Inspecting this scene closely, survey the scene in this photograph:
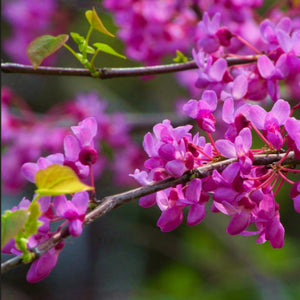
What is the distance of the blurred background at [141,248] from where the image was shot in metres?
3.58

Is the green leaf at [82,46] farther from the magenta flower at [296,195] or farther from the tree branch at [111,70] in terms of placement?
the magenta flower at [296,195]

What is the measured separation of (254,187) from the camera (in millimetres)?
949

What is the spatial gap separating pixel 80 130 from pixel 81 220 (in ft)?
0.56

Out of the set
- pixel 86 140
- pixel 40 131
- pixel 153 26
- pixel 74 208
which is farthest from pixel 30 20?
→ pixel 74 208

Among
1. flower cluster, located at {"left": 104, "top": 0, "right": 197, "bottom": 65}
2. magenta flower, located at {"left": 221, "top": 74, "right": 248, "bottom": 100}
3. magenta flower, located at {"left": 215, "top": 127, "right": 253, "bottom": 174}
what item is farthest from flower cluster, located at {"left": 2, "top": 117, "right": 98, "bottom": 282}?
flower cluster, located at {"left": 104, "top": 0, "right": 197, "bottom": 65}

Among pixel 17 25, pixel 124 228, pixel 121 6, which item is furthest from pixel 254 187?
pixel 124 228

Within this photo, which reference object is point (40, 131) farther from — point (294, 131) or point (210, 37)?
point (294, 131)

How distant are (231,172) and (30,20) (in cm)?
274

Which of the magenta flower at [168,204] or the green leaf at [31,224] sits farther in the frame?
the magenta flower at [168,204]

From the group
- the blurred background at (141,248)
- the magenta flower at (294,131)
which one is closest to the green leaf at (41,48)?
the magenta flower at (294,131)

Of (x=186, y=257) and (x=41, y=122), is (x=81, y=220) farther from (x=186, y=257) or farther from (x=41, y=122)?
(x=186, y=257)

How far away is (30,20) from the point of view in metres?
3.39

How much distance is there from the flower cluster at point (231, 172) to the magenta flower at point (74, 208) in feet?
0.30

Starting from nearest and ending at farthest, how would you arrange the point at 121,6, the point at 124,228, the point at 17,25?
1. the point at 121,6
2. the point at 17,25
3. the point at 124,228
